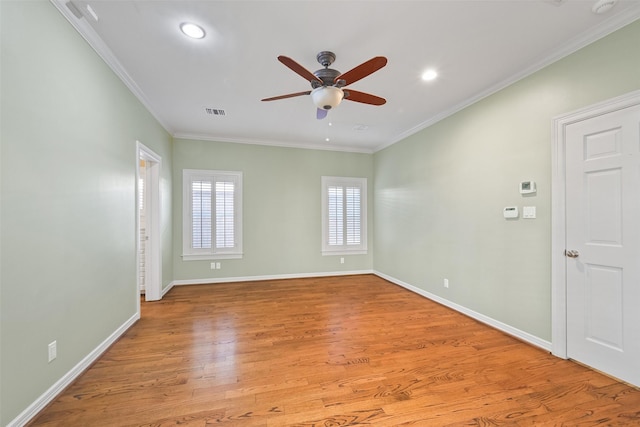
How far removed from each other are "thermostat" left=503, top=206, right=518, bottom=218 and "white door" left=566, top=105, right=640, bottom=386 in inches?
18.1

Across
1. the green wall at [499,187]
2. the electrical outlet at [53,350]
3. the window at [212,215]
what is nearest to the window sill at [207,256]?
the window at [212,215]

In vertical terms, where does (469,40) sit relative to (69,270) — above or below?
above

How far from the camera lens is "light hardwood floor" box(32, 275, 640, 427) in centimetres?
171

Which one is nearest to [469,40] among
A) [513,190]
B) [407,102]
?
[407,102]

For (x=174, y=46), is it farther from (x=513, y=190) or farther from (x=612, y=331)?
(x=612, y=331)

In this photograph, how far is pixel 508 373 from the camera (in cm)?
218

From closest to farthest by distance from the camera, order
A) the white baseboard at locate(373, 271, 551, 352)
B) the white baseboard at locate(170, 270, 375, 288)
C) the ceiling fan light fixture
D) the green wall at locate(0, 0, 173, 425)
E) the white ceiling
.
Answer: the green wall at locate(0, 0, 173, 425) < the white ceiling < the ceiling fan light fixture < the white baseboard at locate(373, 271, 551, 352) < the white baseboard at locate(170, 270, 375, 288)

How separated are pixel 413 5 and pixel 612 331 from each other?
10.1 ft

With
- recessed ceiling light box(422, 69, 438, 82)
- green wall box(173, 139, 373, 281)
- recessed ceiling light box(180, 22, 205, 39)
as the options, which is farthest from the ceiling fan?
green wall box(173, 139, 373, 281)

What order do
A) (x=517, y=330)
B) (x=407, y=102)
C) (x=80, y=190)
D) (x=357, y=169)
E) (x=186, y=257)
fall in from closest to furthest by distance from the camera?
(x=80, y=190), (x=517, y=330), (x=407, y=102), (x=186, y=257), (x=357, y=169)

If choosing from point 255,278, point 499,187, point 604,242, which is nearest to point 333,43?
point 499,187

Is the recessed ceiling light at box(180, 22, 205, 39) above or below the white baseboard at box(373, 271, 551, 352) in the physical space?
above

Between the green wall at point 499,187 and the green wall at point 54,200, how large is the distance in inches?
166

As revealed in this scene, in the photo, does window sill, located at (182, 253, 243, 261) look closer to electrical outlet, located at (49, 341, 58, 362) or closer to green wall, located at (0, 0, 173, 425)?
green wall, located at (0, 0, 173, 425)
